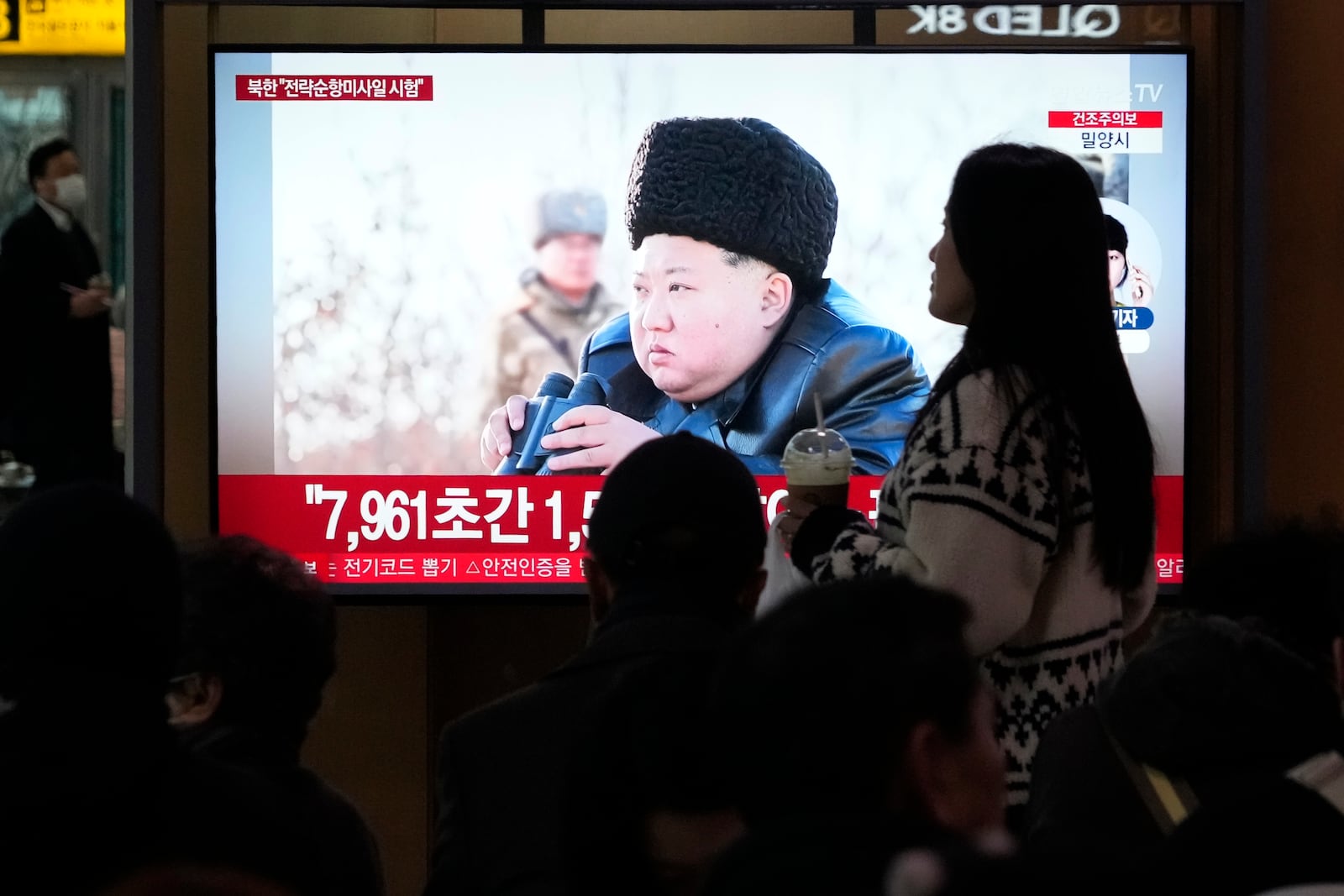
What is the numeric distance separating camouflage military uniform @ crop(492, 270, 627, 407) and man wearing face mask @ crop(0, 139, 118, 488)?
1556 mm

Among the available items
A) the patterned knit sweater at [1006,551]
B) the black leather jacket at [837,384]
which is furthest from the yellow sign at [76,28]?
the patterned knit sweater at [1006,551]

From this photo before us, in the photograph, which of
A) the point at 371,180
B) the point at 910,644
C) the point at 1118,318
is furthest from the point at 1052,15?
the point at 910,644

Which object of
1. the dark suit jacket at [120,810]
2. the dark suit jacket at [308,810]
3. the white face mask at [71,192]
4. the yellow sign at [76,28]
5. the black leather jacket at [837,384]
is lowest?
the dark suit jacket at [308,810]

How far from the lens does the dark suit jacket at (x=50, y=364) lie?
167 inches

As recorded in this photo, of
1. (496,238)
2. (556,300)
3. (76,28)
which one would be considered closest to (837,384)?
(556,300)

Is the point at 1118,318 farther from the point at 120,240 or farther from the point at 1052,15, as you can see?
the point at 120,240

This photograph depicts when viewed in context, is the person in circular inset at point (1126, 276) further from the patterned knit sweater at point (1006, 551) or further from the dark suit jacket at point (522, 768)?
the dark suit jacket at point (522, 768)

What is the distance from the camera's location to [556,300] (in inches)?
128

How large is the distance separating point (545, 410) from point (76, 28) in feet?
10.2

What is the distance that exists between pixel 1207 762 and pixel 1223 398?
198 cm

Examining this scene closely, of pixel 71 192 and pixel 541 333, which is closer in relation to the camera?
pixel 541 333

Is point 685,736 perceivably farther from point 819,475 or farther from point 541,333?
point 541,333

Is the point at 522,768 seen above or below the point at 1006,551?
below

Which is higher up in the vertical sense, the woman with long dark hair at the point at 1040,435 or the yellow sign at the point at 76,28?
the yellow sign at the point at 76,28
